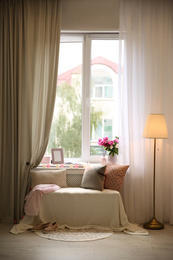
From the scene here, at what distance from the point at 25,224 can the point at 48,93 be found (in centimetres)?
164

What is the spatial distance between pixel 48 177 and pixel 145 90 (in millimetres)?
1640

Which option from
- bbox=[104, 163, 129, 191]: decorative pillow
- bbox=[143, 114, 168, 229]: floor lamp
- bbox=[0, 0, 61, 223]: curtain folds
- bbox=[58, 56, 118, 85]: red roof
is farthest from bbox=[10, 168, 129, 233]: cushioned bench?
bbox=[58, 56, 118, 85]: red roof

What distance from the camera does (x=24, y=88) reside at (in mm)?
4730

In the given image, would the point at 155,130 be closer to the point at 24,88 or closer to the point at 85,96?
the point at 85,96

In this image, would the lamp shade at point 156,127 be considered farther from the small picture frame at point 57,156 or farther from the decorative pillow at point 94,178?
the small picture frame at point 57,156

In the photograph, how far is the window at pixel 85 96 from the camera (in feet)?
16.4

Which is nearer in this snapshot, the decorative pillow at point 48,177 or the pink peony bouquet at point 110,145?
the decorative pillow at point 48,177

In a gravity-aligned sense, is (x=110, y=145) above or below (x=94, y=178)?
above

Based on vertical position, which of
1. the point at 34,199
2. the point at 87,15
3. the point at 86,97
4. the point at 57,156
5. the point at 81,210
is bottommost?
the point at 81,210

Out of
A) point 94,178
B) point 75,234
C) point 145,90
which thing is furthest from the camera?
point 145,90

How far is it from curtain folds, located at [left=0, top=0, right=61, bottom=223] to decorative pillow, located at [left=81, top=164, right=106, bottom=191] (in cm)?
67

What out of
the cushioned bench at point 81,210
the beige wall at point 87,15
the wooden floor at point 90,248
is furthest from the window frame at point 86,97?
the wooden floor at point 90,248

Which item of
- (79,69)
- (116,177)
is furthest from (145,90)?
(116,177)

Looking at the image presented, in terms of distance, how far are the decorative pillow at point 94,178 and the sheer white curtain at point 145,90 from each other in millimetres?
385
